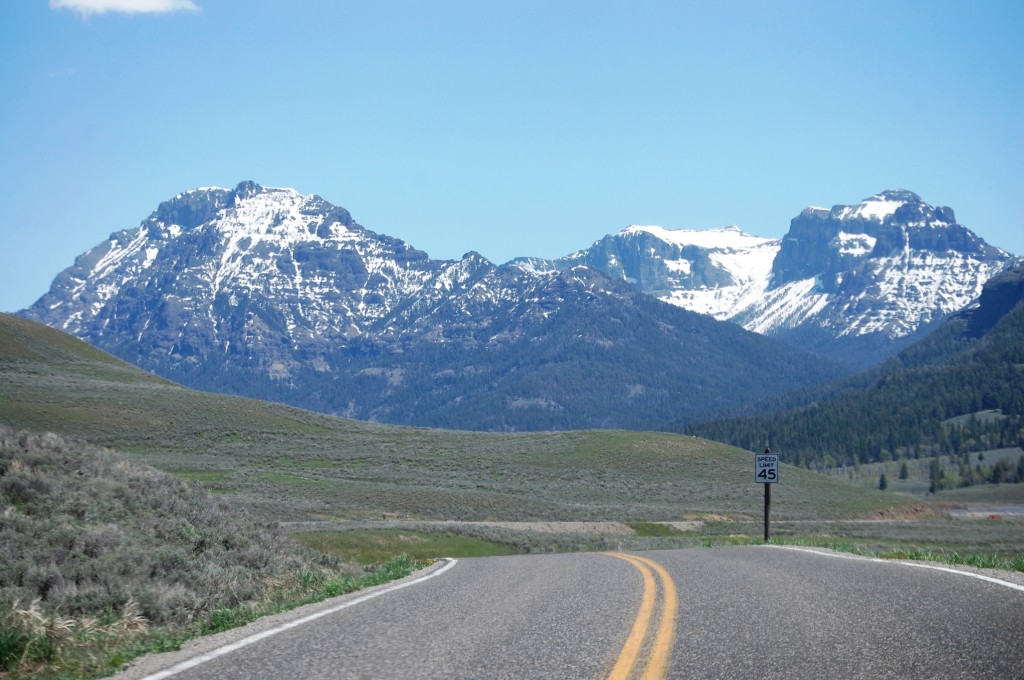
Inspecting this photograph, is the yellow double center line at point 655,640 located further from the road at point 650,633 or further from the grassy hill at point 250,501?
the grassy hill at point 250,501

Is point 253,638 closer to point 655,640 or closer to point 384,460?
point 655,640

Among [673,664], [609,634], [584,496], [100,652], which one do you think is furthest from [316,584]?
[584,496]

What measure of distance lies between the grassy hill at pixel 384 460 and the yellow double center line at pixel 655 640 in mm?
39765

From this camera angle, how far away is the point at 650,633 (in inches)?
378

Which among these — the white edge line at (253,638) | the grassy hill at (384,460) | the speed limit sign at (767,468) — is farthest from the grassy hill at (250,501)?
the speed limit sign at (767,468)

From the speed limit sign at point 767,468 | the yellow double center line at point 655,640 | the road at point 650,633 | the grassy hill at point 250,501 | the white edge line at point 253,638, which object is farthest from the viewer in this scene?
the speed limit sign at point 767,468

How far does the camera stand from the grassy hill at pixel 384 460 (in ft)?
207

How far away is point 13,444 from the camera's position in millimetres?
15844

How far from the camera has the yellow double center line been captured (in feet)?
26.0

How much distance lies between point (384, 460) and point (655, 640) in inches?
3237

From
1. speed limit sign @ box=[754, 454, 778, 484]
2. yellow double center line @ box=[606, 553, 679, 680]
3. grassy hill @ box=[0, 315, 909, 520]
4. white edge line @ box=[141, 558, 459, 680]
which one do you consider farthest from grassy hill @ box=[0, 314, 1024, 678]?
yellow double center line @ box=[606, 553, 679, 680]

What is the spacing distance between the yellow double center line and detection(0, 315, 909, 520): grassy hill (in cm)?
3976

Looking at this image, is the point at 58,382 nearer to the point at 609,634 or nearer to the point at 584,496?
the point at 584,496

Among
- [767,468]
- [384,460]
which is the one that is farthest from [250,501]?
[384,460]
